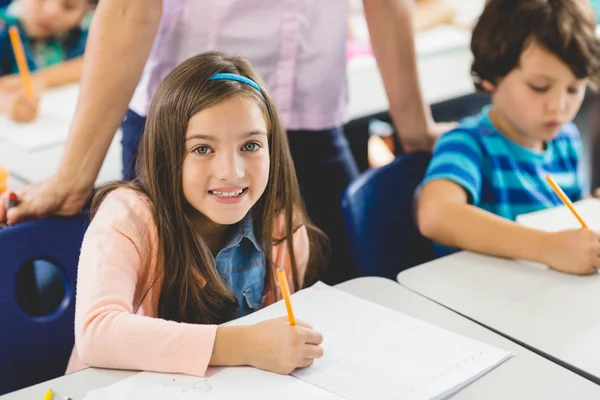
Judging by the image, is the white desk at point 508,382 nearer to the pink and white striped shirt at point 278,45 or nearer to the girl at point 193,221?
the girl at point 193,221

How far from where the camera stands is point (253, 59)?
1.62m

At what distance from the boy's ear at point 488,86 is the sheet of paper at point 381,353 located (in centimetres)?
85

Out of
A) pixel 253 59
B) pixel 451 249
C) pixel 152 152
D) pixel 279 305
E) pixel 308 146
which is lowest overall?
pixel 451 249

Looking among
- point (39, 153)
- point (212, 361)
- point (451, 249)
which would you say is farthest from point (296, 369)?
point (39, 153)

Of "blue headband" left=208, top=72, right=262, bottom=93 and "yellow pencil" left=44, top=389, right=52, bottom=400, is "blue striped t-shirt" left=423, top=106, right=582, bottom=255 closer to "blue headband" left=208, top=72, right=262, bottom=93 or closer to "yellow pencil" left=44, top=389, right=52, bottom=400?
"blue headband" left=208, top=72, right=262, bottom=93

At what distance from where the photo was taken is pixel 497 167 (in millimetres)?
1710

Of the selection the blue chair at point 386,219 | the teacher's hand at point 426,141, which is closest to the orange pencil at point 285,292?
the blue chair at point 386,219

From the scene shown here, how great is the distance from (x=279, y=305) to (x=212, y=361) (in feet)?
0.65

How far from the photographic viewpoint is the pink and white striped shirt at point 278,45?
5.05ft

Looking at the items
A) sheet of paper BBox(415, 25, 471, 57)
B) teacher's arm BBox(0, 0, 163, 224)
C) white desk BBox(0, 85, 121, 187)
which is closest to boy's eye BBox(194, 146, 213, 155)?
teacher's arm BBox(0, 0, 163, 224)

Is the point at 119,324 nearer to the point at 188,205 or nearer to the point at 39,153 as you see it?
the point at 188,205

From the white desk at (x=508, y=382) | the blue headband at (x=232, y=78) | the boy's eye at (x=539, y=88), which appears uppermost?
the blue headband at (x=232, y=78)

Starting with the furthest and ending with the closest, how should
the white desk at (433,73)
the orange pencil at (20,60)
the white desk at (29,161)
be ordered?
1. the white desk at (433,73)
2. the orange pencil at (20,60)
3. the white desk at (29,161)

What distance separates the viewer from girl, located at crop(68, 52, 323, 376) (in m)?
1.07
